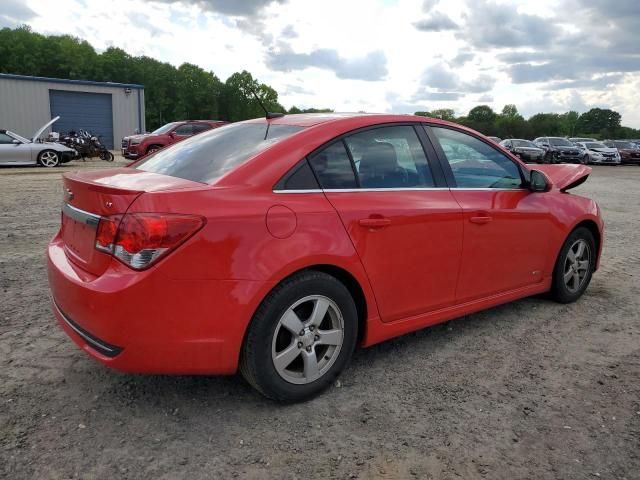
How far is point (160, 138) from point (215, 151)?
54.3 ft

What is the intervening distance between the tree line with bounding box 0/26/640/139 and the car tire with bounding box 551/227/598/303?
55190 millimetres

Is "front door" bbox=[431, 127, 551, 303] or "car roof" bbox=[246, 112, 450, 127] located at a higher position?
"car roof" bbox=[246, 112, 450, 127]

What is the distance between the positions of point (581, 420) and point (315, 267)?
5.22 feet

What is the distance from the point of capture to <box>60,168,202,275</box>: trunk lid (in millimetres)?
Result: 2523

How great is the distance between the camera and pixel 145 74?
3260 inches

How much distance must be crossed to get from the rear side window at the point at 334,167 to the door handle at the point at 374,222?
0.22m

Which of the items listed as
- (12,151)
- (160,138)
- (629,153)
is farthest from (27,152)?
(629,153)

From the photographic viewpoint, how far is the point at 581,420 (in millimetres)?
2783

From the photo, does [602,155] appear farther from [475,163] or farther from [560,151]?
[475,163]

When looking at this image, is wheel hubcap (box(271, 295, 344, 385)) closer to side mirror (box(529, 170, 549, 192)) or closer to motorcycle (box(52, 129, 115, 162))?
side mirror (box(529, 170, 549, 192))

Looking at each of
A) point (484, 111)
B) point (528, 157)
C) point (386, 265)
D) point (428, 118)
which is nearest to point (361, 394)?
point (386, 265)

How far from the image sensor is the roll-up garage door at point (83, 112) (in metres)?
31.4

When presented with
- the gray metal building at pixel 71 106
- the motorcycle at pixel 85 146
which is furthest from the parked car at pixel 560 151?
the gray metal building at pixel 71 106

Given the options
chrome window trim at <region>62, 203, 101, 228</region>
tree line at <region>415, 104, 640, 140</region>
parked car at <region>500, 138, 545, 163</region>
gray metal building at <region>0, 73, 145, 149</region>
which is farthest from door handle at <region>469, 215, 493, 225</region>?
tree line at <region>415, 104, 640, 140</region>
